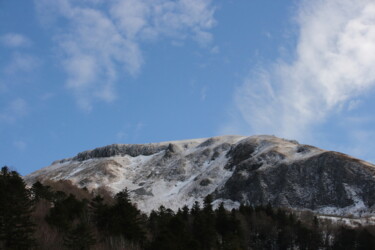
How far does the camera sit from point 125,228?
34375 millimetres

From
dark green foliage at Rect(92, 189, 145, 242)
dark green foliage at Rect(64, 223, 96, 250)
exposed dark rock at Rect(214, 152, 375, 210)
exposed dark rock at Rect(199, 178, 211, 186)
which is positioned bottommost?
dark green foliage at Rect(64, 223, 96, 250)

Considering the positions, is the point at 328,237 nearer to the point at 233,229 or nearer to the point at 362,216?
the point at 233,229

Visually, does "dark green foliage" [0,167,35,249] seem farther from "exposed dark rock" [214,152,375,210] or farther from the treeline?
"exposed dark rock" [214,152,375,210]

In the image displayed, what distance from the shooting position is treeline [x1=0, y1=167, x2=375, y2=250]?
23.3 metres

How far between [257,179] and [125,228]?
108 metres

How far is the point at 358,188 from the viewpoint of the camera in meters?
114

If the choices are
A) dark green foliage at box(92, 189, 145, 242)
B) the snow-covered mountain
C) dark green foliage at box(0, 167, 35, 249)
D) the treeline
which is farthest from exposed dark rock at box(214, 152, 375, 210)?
dark green foliage at box(0, 167, 35, 249)

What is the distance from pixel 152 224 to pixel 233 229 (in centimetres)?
1306

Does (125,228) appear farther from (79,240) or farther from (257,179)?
(257,179)

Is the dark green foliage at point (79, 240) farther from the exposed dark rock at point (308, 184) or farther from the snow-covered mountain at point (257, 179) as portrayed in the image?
the exposed dark rock at point (308, 184)

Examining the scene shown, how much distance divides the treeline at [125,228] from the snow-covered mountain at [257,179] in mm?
31345

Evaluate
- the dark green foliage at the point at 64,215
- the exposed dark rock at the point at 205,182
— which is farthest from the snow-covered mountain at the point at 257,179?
the dark green foliage at the point at 64,215

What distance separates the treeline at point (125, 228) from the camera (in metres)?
23.3

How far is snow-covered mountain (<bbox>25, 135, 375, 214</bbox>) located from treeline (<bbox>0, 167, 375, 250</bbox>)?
103 feet
